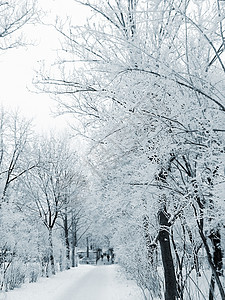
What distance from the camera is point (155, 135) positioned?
9.26 feet

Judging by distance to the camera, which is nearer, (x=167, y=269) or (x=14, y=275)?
(x=167, y=269)

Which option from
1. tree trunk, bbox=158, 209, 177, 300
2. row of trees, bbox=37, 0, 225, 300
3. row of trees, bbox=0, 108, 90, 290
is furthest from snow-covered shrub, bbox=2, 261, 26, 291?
row of trees, bbox=37, 0, 225, 300

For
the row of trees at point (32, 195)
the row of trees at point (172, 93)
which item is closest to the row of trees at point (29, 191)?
the row of trees at point (32, 195)

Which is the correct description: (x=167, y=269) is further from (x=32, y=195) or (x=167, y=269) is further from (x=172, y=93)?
(x=32, y=195)

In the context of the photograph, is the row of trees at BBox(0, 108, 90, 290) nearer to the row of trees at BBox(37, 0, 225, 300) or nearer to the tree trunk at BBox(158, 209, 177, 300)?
the tree trunk at BBox(158, 209, 177, 300)

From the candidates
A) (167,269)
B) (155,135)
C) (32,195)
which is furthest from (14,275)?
(155,135)

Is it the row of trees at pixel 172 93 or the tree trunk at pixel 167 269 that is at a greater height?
the row of trees at pixel 172 93

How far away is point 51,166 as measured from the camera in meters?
22.4

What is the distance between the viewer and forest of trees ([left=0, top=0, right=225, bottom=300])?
250 cm

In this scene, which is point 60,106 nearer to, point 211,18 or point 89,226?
point 211,18

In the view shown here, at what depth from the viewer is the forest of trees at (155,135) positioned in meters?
2.50

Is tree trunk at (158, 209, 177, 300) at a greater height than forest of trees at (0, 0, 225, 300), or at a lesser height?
lesser

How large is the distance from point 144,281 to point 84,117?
4089mm

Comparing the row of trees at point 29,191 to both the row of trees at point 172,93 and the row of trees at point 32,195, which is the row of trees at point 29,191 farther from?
the row of trees at point 172,93
